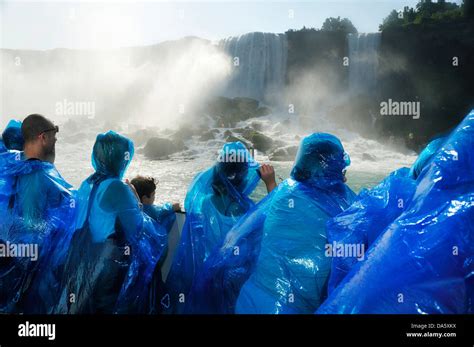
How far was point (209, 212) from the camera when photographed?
7.27 feet

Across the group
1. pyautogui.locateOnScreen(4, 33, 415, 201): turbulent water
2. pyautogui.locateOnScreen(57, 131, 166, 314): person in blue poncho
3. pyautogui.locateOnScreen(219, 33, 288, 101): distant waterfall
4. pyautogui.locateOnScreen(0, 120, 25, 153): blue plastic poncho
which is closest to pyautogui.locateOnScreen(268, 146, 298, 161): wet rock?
pyautogui.locateOnScreen(4, 33, 415, 201): turbulent water

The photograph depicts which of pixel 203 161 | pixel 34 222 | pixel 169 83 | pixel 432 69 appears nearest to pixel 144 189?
pixel 34 222

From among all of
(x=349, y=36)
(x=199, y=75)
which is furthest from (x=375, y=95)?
(x=199, y=75)

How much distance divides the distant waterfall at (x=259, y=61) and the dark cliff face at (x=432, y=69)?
529 cm

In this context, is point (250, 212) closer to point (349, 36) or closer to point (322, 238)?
point (322, 238)

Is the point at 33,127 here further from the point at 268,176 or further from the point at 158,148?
the point at 158,148

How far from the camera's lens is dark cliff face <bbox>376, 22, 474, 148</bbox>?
2072 cm

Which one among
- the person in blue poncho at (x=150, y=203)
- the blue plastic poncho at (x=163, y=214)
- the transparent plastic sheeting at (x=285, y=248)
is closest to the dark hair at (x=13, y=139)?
the person in blue poncho at (x=150, y=203)

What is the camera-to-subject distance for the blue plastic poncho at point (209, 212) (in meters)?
2.17

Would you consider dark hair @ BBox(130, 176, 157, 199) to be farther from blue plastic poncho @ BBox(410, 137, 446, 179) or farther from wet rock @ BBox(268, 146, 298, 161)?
wet rock @ BBox(268, 146, 298, 161)

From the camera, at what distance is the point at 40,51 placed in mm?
26422

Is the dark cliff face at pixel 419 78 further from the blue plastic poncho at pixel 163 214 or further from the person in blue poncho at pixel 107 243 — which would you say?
the person in blue poncho at pixel 107 243

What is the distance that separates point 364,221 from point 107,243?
1169mm

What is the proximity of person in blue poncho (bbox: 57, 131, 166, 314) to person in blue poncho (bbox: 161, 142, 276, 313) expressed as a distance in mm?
240
